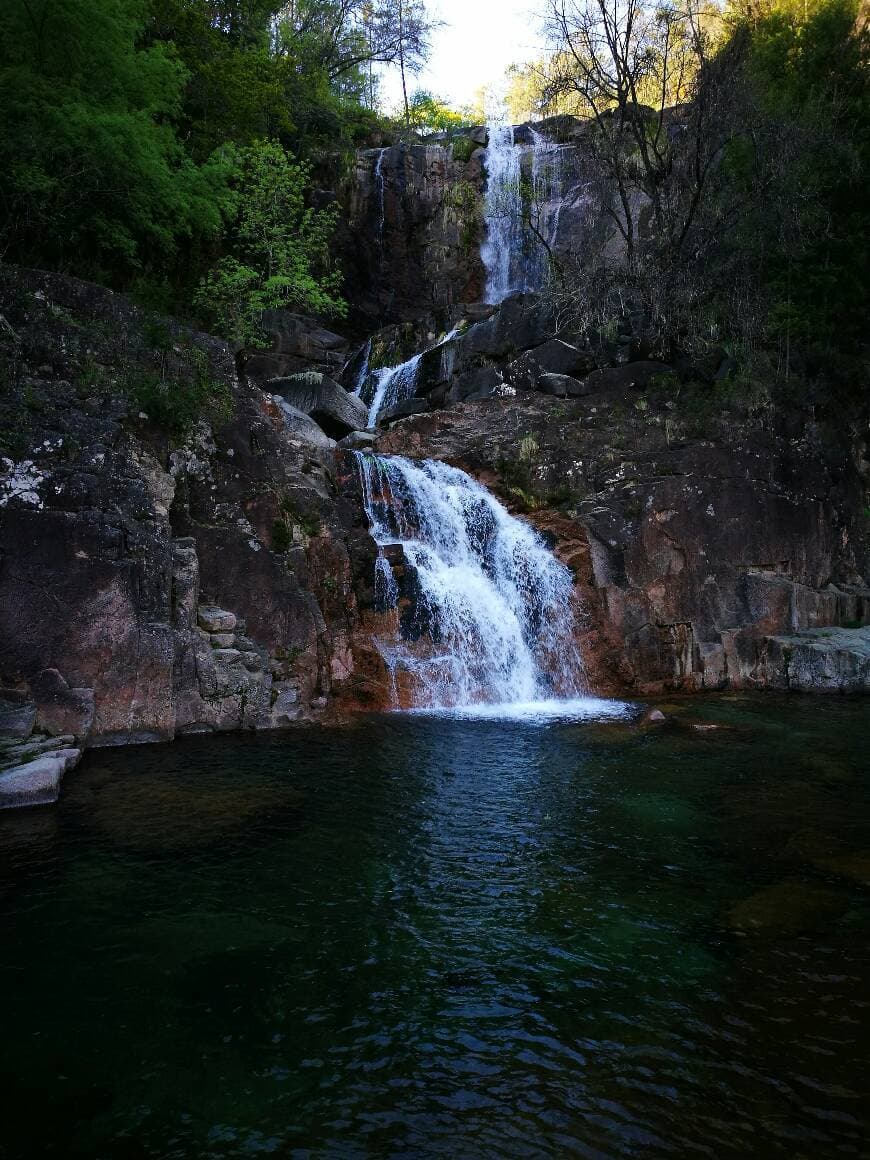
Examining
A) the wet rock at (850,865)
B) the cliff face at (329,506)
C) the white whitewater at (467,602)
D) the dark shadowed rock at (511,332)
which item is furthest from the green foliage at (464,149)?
the wet rock at (850,865)

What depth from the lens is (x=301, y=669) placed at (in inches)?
434

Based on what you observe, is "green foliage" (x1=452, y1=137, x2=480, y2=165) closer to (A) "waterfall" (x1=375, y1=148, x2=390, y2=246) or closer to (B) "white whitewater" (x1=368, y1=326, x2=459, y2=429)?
(A) "waterfall" (x1=375, y1=148, x2=390, y2=246)

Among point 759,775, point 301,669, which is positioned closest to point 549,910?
point 759,775

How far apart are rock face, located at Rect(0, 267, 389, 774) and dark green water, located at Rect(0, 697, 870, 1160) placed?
1490 millimetres

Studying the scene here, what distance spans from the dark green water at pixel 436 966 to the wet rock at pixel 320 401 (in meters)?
10.5

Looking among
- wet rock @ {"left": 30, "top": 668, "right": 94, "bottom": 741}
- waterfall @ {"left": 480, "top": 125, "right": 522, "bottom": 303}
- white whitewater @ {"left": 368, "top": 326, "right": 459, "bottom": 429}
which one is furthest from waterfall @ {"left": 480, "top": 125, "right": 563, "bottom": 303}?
wet rock @ {"left": 30, "top": 668, "right": 94, "bottom": 741}

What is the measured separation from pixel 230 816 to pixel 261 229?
16.1m

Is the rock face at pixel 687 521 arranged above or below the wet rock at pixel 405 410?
below

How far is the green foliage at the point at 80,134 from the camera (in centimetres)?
1114

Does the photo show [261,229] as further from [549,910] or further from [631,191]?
[549,910]

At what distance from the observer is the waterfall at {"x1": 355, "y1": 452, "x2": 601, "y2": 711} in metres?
12.4

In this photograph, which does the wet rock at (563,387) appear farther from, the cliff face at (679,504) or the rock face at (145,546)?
the rock face at (145,546)

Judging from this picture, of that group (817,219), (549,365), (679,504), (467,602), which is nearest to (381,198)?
(549,365)

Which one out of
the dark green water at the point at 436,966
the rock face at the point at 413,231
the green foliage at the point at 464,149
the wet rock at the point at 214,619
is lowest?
the dark green water at the point at 436,966
